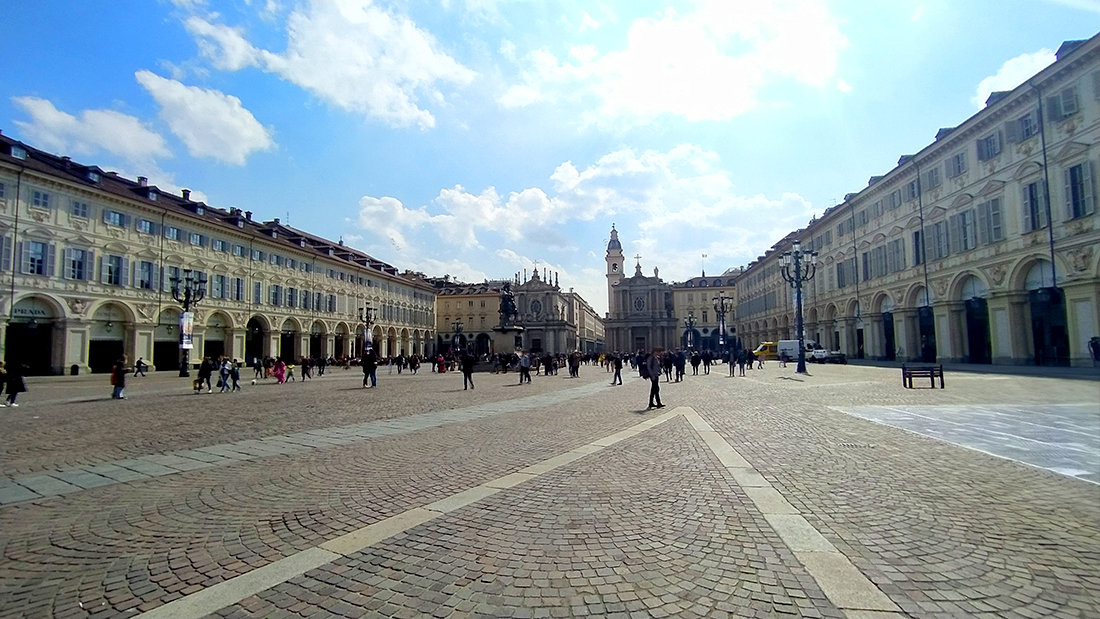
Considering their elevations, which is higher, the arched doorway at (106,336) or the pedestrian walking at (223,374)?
the arched doorway at (106,336)

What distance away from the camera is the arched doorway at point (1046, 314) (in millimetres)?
18127

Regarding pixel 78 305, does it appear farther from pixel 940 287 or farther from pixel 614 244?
pixel 614 244

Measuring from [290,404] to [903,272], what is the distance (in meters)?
39.9

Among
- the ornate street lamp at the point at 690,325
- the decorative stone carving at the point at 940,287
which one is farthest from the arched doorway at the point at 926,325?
the ornate street lamp at the point at 690,325

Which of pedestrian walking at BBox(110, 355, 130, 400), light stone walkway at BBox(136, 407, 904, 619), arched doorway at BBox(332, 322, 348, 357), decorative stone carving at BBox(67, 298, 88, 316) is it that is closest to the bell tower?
arched doorway at BBox(332, 322, 348, 357)

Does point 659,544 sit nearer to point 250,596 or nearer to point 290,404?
point 250,596

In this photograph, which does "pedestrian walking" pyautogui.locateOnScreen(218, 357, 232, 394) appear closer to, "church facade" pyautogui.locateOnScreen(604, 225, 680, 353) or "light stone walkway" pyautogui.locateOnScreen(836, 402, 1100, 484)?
"light stone walkway" pyautogui.locateOnScreen(836, 402, 1100, 484)

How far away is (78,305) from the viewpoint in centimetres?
3531

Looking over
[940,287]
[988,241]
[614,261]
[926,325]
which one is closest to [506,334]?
[926,325]

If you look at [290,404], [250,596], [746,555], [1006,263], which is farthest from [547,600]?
[1006,263]

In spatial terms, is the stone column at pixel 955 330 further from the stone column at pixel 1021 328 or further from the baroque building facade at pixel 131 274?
the baroque building facade at pixel 131 274

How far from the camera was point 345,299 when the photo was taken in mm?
64000

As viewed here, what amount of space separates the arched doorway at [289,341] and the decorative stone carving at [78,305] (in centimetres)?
1868

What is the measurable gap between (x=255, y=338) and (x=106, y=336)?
47.7 feet
